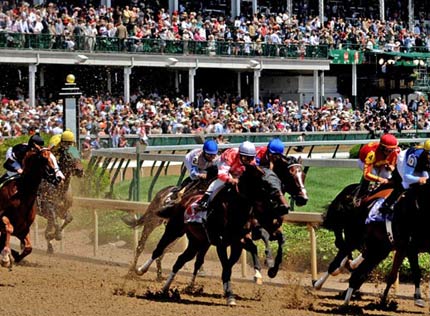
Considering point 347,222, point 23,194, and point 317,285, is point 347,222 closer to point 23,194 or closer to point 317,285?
point 317,285

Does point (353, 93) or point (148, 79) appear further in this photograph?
point (353, 93)

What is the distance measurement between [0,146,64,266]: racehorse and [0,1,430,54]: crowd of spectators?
49.4 ft

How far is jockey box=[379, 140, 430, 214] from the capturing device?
8852mm

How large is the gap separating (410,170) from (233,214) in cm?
156

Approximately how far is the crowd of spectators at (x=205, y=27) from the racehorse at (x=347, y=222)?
55.8 ft

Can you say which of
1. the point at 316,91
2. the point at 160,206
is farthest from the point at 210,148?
the point at 316,91

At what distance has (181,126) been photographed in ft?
82.6

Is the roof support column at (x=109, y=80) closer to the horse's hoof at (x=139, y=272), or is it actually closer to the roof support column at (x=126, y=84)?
the roof support column at (x=126, y=84)

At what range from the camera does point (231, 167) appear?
9.49 metres

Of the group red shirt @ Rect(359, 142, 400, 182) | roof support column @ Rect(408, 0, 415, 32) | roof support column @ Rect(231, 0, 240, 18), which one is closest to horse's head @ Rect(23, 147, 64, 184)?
red shirt @ Rect(359, 142, 400, 182)

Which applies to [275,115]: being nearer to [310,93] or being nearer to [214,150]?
[310,93]

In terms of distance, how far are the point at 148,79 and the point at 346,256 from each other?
22.6m

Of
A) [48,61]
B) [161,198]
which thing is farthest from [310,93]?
[161,198]

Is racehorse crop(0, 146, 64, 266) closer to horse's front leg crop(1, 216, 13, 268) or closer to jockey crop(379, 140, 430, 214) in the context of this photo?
horse's front leg crop(1, 216, 13, 268)
